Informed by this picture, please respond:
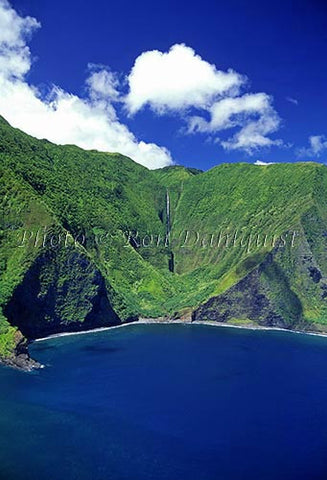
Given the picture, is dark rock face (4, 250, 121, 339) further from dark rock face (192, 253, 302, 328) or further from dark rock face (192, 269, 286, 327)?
dark rock face (192, 253, 302, 328)

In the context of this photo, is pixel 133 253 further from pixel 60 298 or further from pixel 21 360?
pixel 21 360

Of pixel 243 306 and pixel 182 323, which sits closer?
pixel 243 306

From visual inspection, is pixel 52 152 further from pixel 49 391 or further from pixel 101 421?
pixel 101 421

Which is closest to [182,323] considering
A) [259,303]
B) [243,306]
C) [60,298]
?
[243,306]

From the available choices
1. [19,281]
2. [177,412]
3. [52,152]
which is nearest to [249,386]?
[177,412]

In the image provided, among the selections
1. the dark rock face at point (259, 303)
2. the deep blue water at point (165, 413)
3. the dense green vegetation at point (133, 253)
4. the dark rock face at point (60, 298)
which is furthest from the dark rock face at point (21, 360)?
the dark rock face at point (259, 303)
